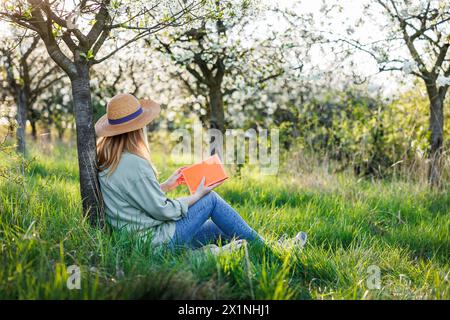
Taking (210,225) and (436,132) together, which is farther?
(436,132)

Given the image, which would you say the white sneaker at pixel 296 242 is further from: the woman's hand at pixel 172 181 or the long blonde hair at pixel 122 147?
the long blonde hair at pixel 122 147

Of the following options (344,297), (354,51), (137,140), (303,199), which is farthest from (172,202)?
(354,51)

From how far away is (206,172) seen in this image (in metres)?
3.50

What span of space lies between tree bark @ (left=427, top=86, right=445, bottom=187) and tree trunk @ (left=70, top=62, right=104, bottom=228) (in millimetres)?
3758

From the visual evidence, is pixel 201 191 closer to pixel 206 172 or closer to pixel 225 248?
pixel 206 172

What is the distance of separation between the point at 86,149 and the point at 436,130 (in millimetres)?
4231

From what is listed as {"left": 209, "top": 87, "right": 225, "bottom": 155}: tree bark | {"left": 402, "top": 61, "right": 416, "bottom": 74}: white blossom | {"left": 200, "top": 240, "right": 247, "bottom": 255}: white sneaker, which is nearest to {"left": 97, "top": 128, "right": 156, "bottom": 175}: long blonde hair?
{"left": 200, "top": 240, "right": 247, "bottom": 255}: white sneaker

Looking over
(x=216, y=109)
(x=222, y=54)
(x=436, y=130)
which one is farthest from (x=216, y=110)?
(x=436, y=130)

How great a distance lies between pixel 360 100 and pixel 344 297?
5.61 meters

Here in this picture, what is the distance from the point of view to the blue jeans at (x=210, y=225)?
3.33m

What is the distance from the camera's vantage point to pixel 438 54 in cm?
570

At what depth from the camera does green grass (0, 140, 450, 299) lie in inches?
95.0
